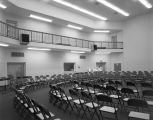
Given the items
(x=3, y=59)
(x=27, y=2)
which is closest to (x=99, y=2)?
(x=27, y=2)

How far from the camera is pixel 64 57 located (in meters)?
16.6

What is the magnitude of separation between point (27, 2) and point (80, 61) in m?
9.59

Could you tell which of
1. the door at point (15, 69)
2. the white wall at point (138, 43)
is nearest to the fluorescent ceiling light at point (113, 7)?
the white wall at point (138, 43)

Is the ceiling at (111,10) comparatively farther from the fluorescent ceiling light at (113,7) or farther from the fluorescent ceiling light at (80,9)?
the fluorescent ceiling light at (80,9)

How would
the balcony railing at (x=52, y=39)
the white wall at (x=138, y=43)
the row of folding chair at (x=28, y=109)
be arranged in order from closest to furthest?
the row of folding chair at (x=28, y=109) → the balcony railing at (x=52, y=39) → the white wall at (x=138, y=43)

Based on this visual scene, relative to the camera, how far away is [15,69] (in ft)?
42.2

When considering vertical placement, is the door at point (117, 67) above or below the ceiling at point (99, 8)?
below

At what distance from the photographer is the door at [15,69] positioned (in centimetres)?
1255

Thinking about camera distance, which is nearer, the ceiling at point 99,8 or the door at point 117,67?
the ceiling at point 99,8

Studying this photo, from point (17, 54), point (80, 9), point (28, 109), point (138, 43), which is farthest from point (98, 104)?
point (138, 43)

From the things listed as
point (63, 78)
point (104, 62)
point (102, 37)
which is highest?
point (102, 37)

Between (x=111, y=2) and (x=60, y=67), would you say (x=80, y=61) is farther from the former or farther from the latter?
(x=111, y=2)

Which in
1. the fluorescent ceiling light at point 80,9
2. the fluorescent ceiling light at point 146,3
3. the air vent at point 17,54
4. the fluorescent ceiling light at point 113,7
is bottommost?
the air vent at point 17,54

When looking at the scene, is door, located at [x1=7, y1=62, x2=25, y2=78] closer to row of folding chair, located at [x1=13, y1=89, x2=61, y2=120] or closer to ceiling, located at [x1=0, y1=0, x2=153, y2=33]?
ceiling, located at [x1=0, y1=0, x2=153, y2=33]
